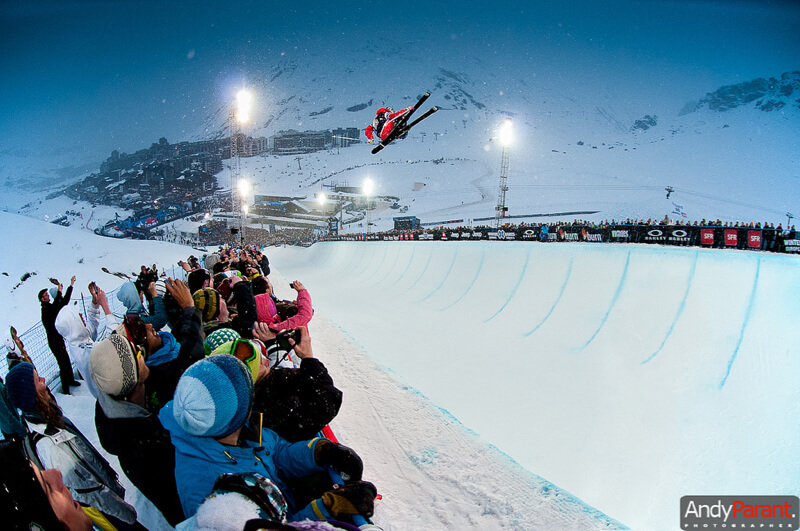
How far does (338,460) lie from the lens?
165 centimetres

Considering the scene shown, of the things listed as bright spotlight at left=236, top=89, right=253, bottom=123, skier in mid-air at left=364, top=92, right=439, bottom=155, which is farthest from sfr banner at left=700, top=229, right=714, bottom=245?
bright spotlight at left=236, top=89, right=253, bottom=123

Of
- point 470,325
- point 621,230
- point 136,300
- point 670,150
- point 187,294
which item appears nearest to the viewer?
point 187,294

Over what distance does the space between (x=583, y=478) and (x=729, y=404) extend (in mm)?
2283

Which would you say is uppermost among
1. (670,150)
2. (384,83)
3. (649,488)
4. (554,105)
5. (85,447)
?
(384,83)

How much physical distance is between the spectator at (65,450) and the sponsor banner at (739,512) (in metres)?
3.99

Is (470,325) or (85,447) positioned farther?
(470,325)

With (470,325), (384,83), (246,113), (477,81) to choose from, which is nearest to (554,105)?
(477,81)

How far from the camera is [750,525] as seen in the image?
108 inches

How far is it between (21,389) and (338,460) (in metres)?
1.54

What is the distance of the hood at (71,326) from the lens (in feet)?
8.63

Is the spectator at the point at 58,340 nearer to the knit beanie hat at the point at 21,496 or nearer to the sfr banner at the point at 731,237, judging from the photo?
the knit beanie hat at the point at 21,496

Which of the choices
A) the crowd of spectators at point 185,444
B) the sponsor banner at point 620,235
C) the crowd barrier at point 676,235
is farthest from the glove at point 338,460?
the sponsor banner at point 620,235

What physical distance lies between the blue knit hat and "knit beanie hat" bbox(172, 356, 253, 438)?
99 cm

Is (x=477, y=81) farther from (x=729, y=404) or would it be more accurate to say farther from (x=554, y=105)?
(x=729, y=404)
